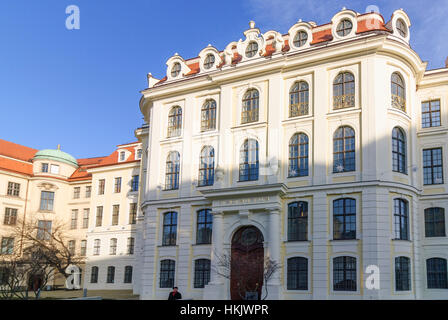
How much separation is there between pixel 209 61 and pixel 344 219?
52.1ft

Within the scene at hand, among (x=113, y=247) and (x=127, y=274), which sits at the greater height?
(x=113, y=247)

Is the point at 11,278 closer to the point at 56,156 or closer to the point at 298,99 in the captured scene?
the point at 298,99

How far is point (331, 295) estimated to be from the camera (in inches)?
1092

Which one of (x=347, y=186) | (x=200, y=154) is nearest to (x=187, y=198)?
(x=200, y=154)

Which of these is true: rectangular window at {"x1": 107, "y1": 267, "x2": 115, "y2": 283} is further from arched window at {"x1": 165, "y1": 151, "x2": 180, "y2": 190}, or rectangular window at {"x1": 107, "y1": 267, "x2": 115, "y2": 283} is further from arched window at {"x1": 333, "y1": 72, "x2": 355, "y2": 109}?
arched window at {"x1": 333, "y1": 72, "x2": 355, "y2": 109}

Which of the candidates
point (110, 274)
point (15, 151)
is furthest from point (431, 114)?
point (15, 151)

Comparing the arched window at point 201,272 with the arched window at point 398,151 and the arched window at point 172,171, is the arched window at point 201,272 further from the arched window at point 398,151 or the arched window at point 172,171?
the arched window at point 398,151

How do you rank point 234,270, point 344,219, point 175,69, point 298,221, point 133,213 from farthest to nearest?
point 133,213 < point 175,69 < point 234,270 < point 298,221 < point 344,219

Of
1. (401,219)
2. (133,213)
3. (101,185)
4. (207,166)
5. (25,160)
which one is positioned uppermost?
(25,160)

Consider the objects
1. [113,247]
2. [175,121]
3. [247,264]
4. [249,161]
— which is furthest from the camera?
[113,247]

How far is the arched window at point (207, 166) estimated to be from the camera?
113 ft

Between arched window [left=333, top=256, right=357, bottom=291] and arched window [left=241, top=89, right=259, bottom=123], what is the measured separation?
1104cm

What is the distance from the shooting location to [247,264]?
30.5 m
